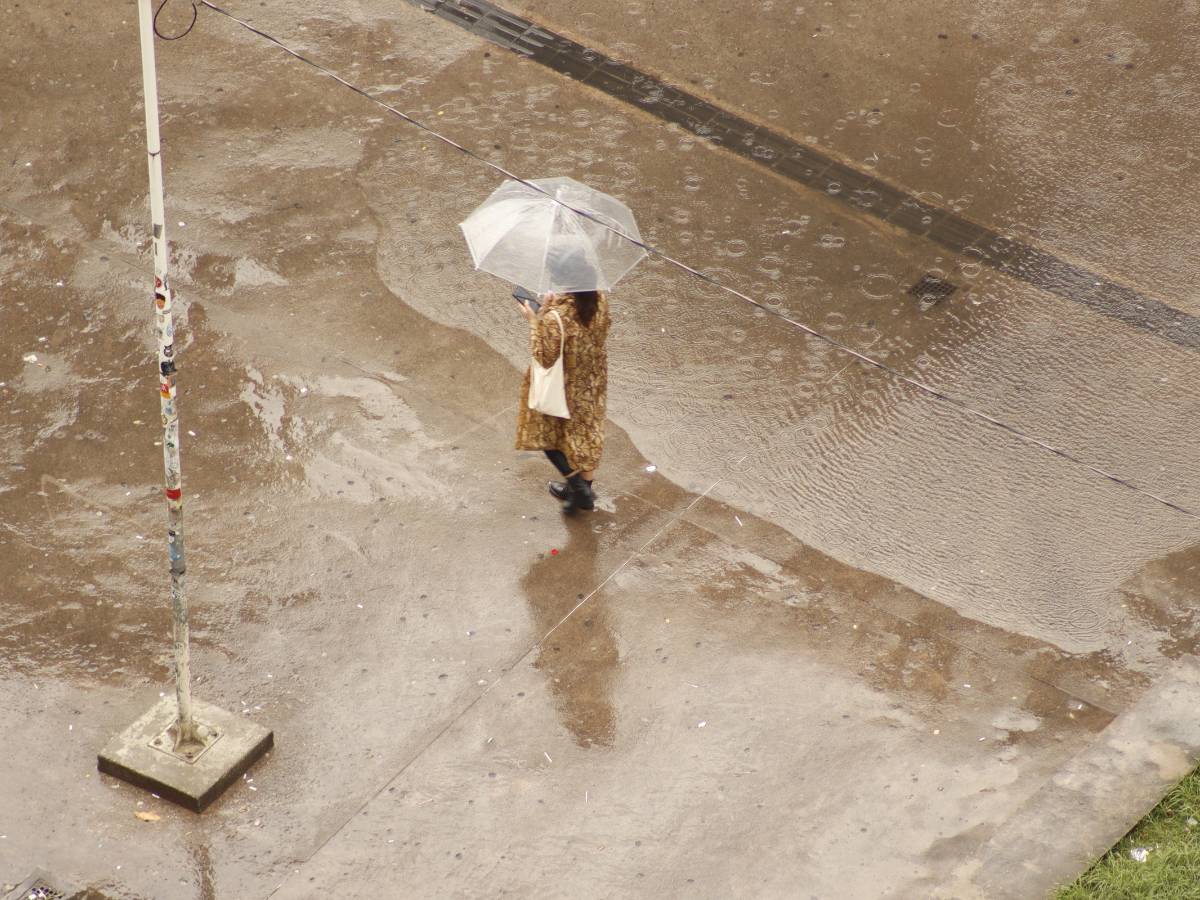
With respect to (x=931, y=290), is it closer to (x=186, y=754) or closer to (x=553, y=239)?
(x=553, y=239)

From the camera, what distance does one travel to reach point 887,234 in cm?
982

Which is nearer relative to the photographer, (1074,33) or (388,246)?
(388,246)

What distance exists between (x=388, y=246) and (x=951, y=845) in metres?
4.92

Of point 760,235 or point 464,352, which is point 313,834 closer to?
point 464,352

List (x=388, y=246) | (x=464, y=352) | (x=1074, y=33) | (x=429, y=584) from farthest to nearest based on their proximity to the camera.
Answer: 1. (x=1074, y=33)
2. (x=388, y=246)
3. (x=464, y=352)
4. (x=429, y=584)

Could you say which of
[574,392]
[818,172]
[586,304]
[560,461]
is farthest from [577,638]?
[818,172]

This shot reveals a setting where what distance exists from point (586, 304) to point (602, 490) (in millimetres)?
1121

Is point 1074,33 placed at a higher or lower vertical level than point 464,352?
higher

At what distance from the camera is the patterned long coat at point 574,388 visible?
24.4 ft

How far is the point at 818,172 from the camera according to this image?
33.8ft

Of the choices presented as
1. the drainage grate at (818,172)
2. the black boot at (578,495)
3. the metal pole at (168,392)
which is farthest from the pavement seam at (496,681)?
the drainage grate at (818,172)

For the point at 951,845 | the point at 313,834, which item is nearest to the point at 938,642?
the point at 951,845

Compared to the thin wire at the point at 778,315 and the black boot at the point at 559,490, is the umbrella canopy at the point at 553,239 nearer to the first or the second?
the thin wire at the point at 778,315

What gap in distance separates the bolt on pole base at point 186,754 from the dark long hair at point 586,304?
230cm
